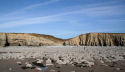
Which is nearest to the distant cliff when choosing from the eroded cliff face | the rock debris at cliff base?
the eroded cliff face

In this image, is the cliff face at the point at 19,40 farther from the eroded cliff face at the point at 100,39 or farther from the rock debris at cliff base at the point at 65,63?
the rock debris at cliff base at the point at 65,63

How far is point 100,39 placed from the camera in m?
53.9

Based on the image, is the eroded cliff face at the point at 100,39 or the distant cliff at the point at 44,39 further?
the eroded cliff face at the point at 100,39

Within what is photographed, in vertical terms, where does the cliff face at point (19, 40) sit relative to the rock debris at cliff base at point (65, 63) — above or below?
above

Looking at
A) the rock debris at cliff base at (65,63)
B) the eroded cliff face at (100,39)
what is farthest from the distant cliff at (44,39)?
the rock debris at cliff base at (65,63)

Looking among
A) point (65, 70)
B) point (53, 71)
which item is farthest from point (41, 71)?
point (65, 70)

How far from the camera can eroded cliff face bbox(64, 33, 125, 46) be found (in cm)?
5062

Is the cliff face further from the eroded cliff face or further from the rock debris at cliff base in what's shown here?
the rock debris at cliff base

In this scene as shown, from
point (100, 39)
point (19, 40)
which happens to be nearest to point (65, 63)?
point (19, 40)

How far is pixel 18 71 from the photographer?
10375 mm

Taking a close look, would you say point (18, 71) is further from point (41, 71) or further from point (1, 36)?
point (1, 36)

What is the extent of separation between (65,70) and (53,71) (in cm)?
88

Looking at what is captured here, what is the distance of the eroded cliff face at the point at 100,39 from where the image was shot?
166 feet

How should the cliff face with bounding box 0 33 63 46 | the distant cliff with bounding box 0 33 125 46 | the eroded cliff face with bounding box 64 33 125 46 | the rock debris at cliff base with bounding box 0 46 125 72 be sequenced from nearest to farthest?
the rock debris at cliff base with bounding box 0 46 125 72
the cliff face with bounding box 0 33 63 46
the distant cliff with bounding box 0 33 125 46
the eroded cliff face with bounding box 64 33 125 46
